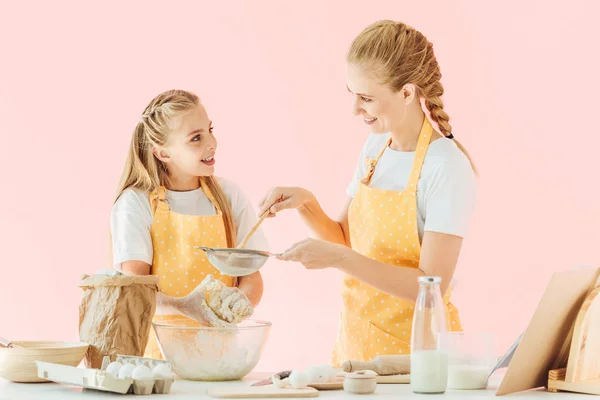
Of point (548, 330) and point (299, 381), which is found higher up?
point (548, 330)

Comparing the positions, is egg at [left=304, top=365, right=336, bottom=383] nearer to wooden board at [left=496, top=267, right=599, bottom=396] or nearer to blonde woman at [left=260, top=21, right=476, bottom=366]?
wooden board at [left=496, top=267, right=599, bottom=396]

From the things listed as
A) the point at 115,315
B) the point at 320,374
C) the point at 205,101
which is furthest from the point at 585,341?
the point at 205,101

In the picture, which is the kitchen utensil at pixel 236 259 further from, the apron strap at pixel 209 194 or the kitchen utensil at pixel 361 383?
the apron strap at pixel 209 194

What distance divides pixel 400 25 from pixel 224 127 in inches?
78.6

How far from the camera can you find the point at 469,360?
1.86 metres

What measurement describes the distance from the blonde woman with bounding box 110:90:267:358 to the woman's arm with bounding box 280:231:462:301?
463 millimetres

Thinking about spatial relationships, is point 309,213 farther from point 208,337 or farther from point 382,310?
point 208,337

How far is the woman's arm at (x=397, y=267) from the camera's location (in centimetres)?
233

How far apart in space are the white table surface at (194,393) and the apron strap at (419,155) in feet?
2.42

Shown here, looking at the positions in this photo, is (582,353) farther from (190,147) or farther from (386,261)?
(190,147)

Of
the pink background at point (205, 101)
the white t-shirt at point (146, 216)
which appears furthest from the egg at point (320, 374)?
the pink background at point (205, 101)

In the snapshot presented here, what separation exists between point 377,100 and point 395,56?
13cm

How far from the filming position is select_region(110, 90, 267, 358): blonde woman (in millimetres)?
2658

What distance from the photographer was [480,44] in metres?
4.24
